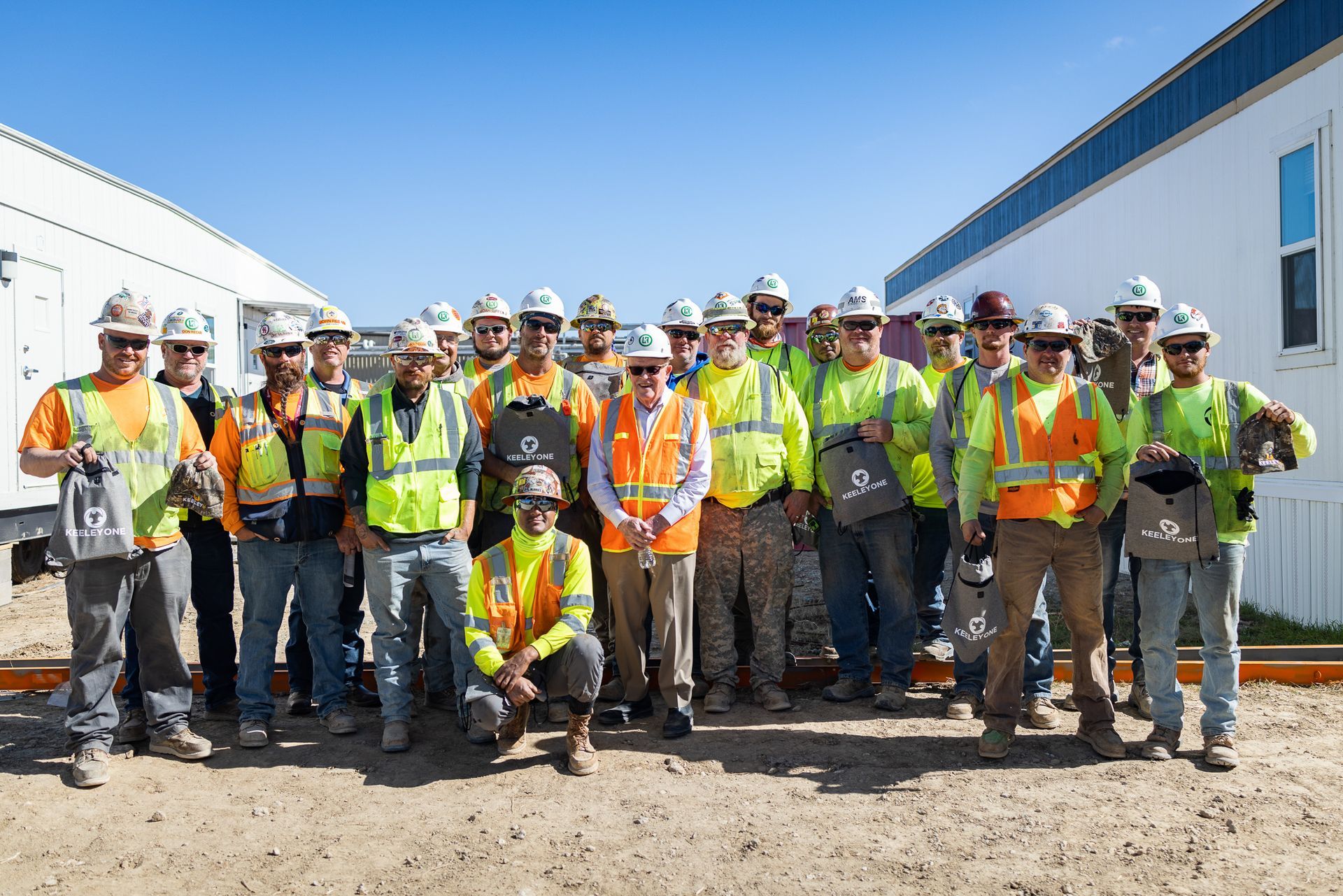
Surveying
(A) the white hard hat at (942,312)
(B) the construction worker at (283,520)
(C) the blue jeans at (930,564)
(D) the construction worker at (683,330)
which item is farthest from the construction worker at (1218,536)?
(B) the construction worker at (283,520)

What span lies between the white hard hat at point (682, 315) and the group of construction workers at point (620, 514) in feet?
0.07

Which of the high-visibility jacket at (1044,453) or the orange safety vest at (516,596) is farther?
the orange safety vest at (516,596)

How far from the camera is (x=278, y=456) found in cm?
510

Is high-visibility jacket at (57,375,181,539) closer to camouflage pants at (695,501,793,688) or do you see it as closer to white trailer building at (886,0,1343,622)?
camouflage pants at (695,501,793,688)

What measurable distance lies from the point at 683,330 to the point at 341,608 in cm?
266

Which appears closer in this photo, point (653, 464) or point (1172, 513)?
point (1172, 513)

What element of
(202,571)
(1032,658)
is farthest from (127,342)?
(1032,658)

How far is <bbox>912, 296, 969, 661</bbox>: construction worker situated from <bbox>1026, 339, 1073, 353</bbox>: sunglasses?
1.05 meters

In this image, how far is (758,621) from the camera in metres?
5.56

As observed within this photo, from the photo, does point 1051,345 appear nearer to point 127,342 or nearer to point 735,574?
point 735,574

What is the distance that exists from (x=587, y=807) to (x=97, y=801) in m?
2.28

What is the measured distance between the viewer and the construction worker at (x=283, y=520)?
199 inches

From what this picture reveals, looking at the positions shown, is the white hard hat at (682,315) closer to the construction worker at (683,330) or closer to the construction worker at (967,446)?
the construction worker at (683,330)

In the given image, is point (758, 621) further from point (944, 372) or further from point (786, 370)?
point (944, 372)
